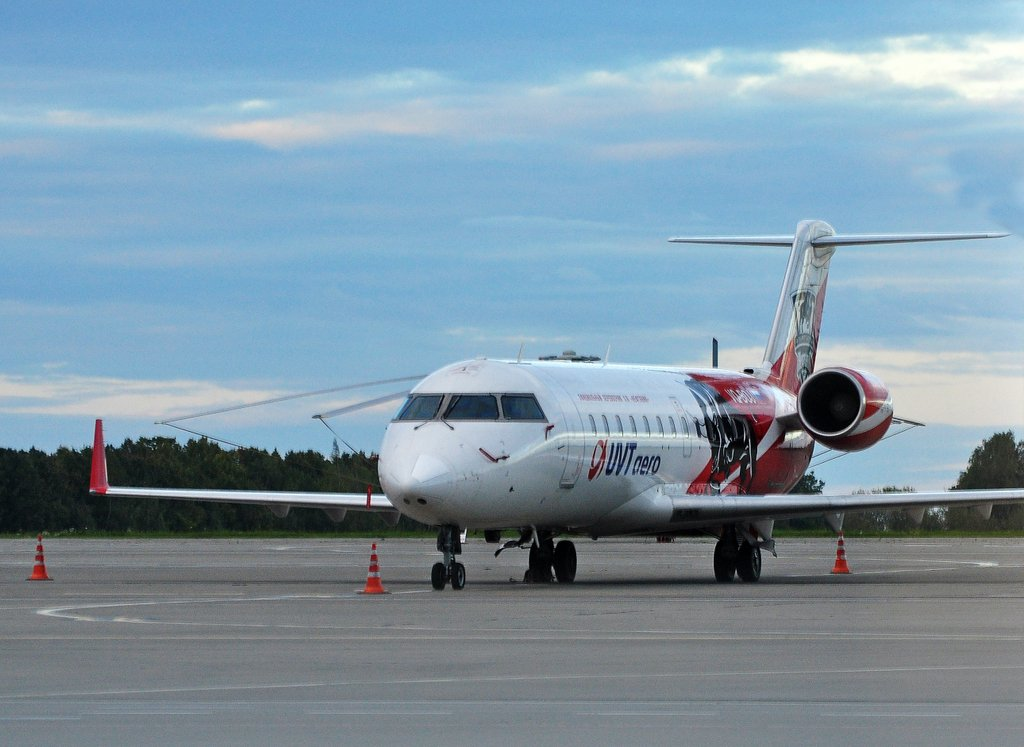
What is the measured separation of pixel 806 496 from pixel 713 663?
1735cm

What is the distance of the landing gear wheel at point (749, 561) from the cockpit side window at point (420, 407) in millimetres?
6946

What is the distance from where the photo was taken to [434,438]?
26.5 metres

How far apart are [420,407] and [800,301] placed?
14.3m

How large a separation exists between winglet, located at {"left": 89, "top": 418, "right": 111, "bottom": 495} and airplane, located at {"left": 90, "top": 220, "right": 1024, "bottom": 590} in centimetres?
6

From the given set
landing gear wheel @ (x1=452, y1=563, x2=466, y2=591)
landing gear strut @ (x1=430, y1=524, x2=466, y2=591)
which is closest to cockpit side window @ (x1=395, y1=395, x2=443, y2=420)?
landing gear strut @ (x1=430, y1=524, x2=466, y2=591)

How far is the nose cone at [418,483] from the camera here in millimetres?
25609

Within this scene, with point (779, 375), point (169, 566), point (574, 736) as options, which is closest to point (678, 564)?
point (779, 375)

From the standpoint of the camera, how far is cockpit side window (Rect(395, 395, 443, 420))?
27.1 metres

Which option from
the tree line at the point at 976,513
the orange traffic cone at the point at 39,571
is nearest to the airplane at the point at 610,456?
the orange traffic cone at the point at 39,571

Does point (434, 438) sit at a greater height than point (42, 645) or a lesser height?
greater

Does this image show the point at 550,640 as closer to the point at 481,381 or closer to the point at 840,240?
the point at 481,381

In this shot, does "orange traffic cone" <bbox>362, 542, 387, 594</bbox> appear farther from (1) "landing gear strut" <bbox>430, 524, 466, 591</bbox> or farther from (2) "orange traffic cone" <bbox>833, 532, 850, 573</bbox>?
(2) "orange traffic cone" <bbox>833, 532, 850, 573</bbox>

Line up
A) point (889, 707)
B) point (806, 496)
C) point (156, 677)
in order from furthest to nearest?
point (806, 496) → point (156, 677) → point (889, 707)

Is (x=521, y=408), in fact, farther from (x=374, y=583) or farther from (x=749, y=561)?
(x=749, y=561)
